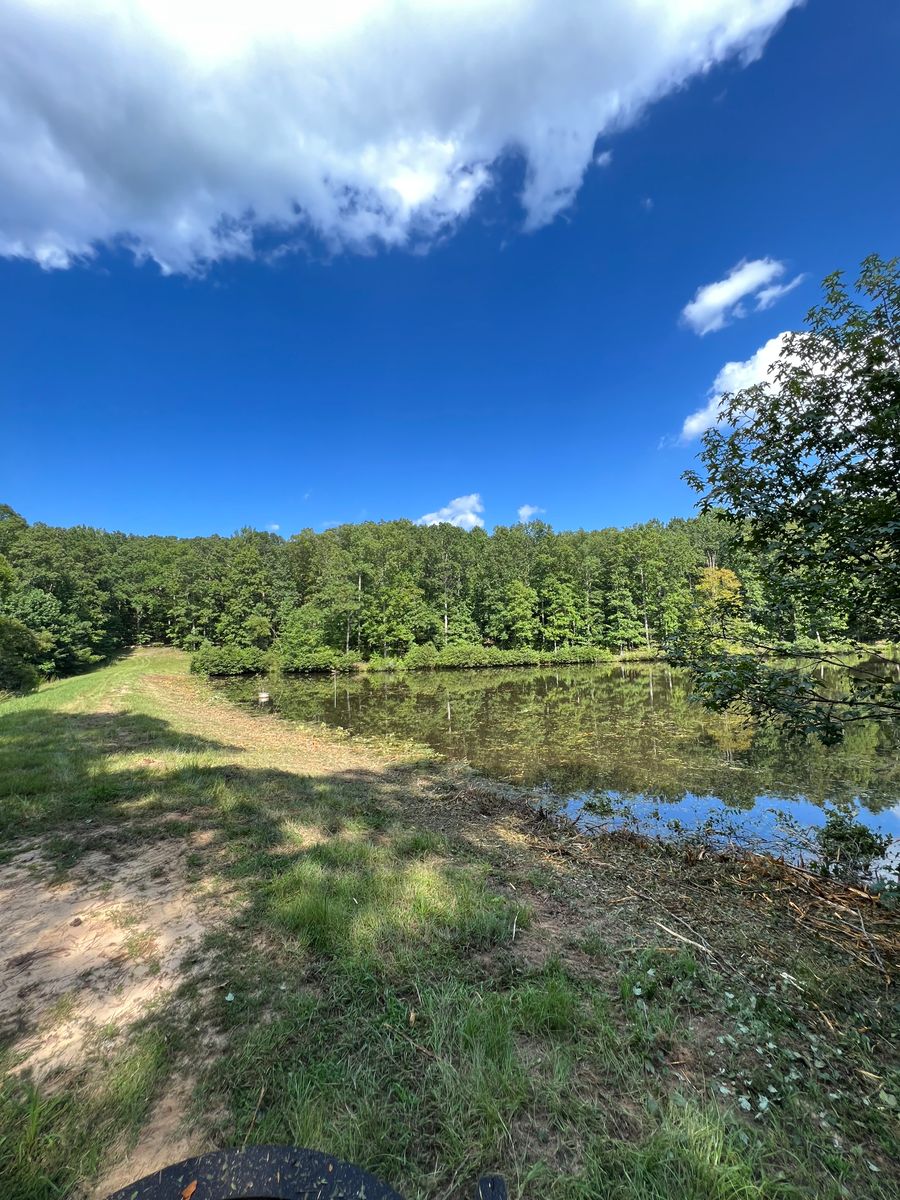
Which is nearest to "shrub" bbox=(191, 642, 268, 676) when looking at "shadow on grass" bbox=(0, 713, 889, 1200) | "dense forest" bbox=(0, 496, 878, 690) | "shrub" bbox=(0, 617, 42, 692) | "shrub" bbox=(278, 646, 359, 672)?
"dense forest" bbox=(0, 496, 878, 690)

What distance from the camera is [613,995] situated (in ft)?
10.8

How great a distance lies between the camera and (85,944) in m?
3.63

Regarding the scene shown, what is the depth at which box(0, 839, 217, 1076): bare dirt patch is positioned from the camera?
287 centimetres

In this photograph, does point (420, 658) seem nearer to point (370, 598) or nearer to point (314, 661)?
point (370, 598)

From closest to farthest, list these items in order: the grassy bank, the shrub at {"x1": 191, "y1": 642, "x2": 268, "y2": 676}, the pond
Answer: the grassy bank
the pond
the shrub at {"x1": 191, "y1": 642, "x2": 268, "y2": 676}

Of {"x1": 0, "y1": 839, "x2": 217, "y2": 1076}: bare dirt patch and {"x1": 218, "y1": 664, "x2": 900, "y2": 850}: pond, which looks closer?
{"x1": 0, "y1": 839, "x2": 217, "y2": 1076}: bare dirt patch

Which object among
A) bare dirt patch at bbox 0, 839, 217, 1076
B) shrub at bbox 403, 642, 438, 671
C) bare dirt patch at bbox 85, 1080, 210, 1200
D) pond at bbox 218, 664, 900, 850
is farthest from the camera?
shrub at bbox 403, 642, 438, 671

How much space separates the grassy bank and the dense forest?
3287 centimetres

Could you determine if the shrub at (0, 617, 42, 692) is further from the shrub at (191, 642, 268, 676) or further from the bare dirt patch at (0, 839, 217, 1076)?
the bare dirt patch at (0, 839, 217, 1076)

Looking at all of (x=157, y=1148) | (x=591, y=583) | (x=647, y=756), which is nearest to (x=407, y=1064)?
(x=157, y=1148)

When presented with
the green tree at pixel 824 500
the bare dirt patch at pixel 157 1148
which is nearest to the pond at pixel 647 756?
the green tree at pixel 824 500

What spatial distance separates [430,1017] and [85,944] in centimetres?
273

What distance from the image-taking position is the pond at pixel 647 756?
8.49 meters

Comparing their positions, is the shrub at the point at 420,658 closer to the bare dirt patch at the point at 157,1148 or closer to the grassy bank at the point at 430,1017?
the grassy bank at the point at 430,1017
